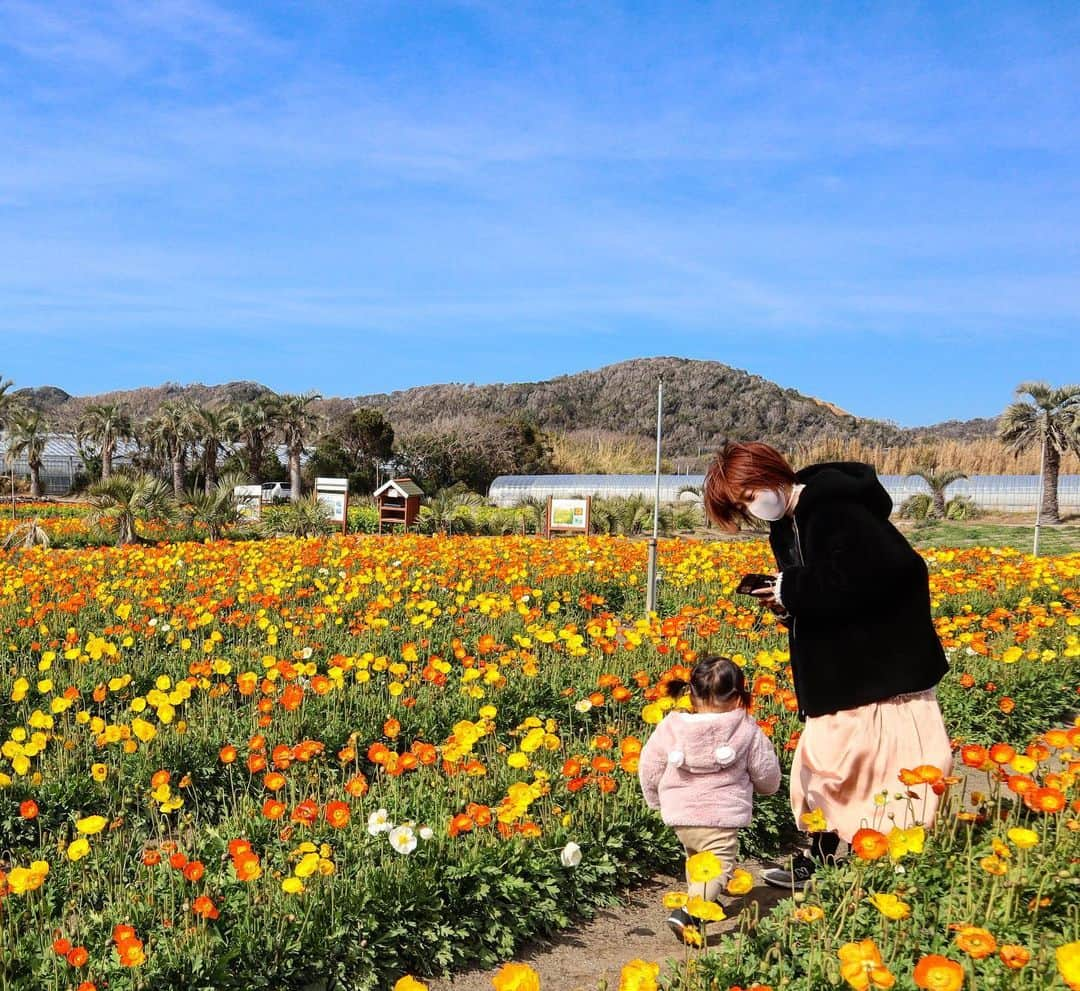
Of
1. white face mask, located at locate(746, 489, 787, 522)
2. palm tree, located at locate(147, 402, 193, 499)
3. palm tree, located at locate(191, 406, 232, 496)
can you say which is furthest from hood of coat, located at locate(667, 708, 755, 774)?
palm tree, located at locate(147, 402, 193, 499)

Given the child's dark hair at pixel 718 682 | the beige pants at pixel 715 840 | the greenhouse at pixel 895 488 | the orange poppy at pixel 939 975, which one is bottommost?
the beige pants at pixel 715 840

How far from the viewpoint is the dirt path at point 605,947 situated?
3.14 m

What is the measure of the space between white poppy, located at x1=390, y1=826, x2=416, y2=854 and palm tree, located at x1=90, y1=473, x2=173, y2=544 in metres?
12.2

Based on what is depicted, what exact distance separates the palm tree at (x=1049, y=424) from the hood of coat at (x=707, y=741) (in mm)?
24562

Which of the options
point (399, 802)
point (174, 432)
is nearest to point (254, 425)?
point (174, 432)

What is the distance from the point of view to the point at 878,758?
11.0 ft

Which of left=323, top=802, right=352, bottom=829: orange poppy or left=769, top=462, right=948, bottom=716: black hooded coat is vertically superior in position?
left=769, top=462, right=948, bottom=716: black hooded coat

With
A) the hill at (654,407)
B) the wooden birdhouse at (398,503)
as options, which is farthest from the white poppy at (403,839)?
the hill at (654,407)

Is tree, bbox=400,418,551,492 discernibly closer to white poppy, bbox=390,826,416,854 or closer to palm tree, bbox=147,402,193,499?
palm tree, bbox=147,402,193,499

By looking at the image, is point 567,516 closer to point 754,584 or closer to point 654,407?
point 754,584

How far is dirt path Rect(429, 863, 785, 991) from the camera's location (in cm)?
314

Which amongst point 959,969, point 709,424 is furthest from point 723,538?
point 709,424

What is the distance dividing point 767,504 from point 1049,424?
2519 cm

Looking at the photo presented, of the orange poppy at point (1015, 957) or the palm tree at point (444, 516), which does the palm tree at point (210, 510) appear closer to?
the palm tree at point (444, 516)
